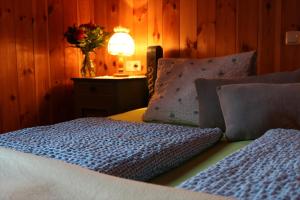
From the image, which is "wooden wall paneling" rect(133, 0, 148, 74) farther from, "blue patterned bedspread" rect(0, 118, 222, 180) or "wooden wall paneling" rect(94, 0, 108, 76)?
"blue patterned bedspread" rect(0, 118, 222, 180)

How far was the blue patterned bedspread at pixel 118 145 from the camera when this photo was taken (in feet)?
3.07

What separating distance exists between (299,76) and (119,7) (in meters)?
1.67

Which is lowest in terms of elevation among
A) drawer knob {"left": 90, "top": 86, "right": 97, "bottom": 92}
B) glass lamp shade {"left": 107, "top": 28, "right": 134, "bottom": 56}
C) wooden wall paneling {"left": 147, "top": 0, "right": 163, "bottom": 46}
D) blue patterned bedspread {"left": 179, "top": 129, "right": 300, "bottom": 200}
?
blue patterned bedspread {"left": 179, "top": 129, "right": 300, "bottom": 200}

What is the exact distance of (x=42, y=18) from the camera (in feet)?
8.34

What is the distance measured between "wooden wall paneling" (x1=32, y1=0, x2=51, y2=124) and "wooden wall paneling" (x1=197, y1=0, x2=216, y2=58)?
1.13 m

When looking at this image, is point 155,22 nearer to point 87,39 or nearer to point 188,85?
point 87,39

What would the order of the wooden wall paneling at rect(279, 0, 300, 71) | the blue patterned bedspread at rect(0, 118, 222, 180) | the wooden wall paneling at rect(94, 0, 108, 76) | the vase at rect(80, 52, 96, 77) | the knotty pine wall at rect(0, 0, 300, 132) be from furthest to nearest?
the wooden wall paneling at rect(94, 0, 108, 76)
the vase at rect(80, 52, 96, 77)
the knotty pine wall at rect(0, 0, 300, 132)
the wooden wall paneling at rect(279, 0, 300, 71)
the blue patterned bedspread at rect(0, 118, 222, 180)

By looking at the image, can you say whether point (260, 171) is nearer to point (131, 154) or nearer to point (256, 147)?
point (256, 147)

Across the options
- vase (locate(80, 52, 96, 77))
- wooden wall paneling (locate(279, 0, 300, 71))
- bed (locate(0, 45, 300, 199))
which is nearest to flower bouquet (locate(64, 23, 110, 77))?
vase (locate(80, 52, 96, 77))

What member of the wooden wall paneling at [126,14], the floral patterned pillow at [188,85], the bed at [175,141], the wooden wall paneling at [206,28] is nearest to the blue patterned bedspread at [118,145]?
Result: the bed at [175,141]

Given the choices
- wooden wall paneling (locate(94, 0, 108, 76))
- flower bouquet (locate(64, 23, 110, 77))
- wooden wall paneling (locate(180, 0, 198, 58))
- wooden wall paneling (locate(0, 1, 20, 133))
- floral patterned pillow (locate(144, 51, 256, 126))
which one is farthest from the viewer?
wooden wall paneling (locate(94, 0, 108, 76))

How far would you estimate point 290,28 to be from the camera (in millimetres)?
2086

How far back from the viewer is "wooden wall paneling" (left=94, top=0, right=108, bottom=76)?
288cm

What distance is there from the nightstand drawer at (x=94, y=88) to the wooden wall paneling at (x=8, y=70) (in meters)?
0.43
